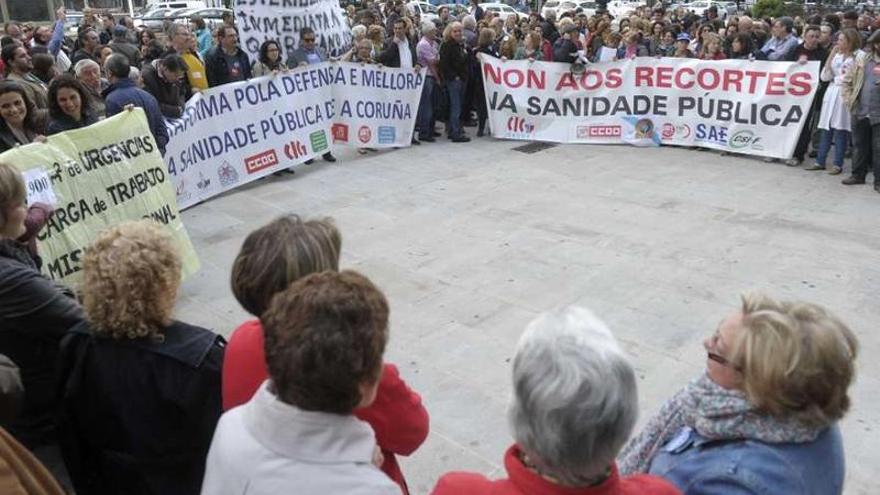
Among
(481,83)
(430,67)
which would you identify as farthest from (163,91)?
(481,83)

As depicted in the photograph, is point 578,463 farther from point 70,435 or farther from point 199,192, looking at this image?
point 199,192

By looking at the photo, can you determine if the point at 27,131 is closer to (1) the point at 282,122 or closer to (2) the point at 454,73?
(1) the point at 282,122

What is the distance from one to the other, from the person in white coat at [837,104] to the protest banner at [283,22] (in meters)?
6.11

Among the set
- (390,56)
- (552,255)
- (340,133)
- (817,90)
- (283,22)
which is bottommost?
(552,255)

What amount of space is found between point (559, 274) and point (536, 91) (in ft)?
17.3

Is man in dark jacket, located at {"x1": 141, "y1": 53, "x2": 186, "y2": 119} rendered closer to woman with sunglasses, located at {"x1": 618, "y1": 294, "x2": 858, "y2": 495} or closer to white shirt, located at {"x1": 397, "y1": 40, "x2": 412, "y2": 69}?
white shirt, located at {"x1": 397, "y1": 40, "x2": 412, "y2": 69}

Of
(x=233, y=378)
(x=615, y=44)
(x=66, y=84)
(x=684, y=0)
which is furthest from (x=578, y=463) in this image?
(x=684, y=0)

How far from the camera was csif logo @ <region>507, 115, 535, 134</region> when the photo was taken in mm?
10258

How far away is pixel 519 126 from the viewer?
10.3m

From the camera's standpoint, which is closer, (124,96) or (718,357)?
(718,357)

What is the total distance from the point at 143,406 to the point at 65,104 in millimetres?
3657

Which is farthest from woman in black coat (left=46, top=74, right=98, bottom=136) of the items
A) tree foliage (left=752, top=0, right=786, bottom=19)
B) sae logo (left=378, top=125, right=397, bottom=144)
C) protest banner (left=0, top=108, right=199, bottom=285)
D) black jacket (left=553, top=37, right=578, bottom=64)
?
tree foliage (left=752, top=0, right=786, bottom=19)

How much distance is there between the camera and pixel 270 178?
8.41 meters

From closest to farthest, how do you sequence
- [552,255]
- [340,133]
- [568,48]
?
[552,255], [340,133], [568,48]
